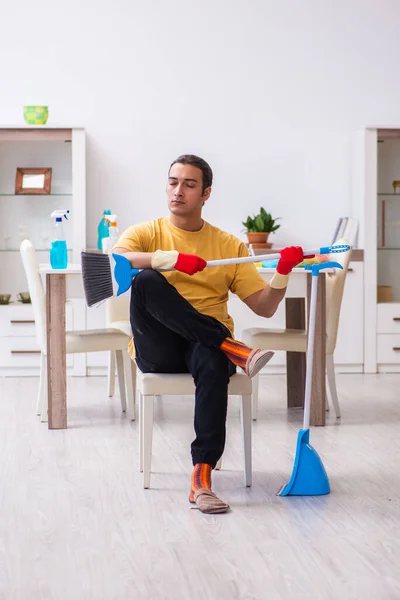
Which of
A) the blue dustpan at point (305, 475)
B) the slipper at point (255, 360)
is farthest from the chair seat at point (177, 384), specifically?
the blue dustpan at point (305, 475)

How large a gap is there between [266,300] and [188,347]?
12.6 inches

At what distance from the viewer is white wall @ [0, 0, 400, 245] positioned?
5469 mm

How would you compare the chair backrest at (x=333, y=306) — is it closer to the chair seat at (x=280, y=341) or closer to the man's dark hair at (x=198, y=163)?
the chair seat at (x=280, y=341)

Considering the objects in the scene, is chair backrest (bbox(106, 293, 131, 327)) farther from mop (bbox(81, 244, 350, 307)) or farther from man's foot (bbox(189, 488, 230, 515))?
man's foot (bbox(189, 488, 230, 515))

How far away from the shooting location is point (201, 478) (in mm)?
2598

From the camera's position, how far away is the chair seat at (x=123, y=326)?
4068 mm

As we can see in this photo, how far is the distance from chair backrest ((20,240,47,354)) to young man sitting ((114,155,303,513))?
98cm

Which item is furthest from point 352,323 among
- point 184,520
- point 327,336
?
point 184,520

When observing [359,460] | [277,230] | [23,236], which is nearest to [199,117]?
[277,230]

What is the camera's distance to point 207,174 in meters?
2.98

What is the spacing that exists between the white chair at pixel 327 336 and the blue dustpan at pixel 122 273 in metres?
1.29

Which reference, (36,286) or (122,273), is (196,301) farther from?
(36,286)

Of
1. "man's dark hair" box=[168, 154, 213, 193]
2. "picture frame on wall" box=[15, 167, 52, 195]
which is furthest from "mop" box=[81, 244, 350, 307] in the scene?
"picture frame on wall" box=[15, 167, 52, 195]

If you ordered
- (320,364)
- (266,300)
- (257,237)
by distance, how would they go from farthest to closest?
1. (257,237)
2. (320,364)
3. (266,300)
